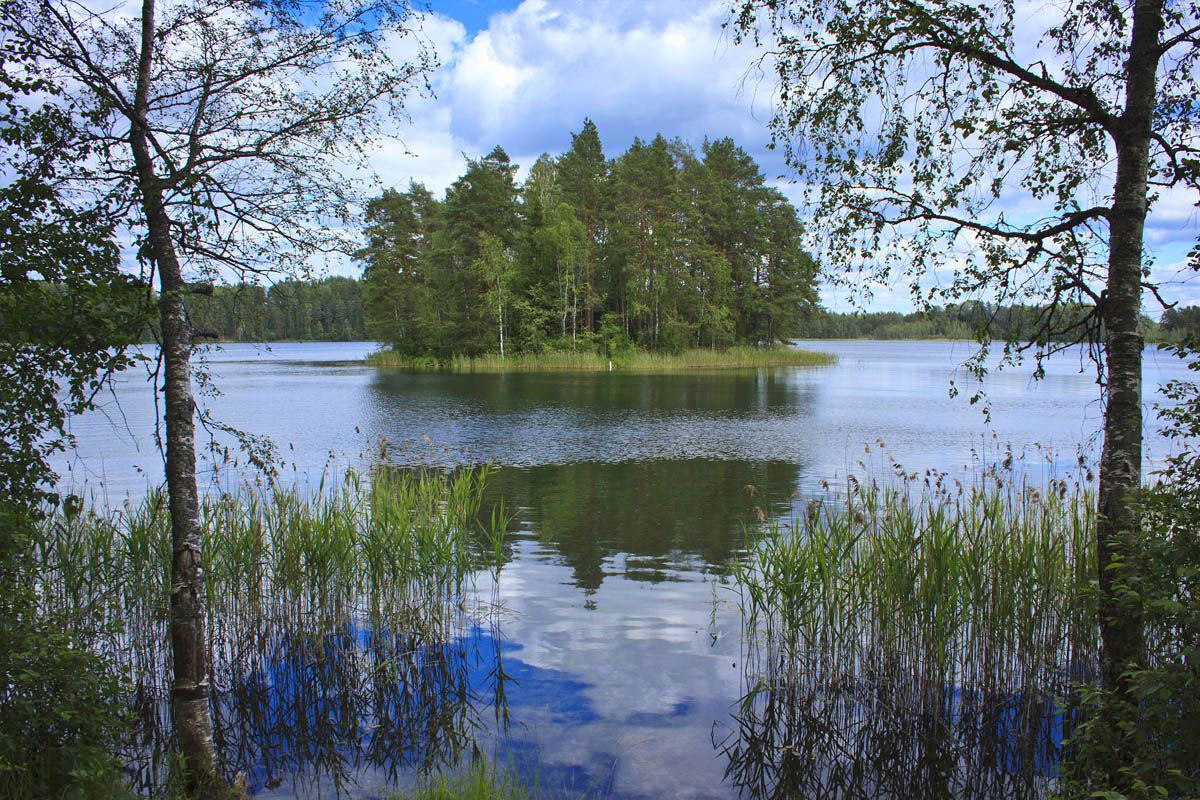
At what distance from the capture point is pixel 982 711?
6.02 m

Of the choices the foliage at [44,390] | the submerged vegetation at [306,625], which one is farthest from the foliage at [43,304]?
the submerged vegetation at [306,625]

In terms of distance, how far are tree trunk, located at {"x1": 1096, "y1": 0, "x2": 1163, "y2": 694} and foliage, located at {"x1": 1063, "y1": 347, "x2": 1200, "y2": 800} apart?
296 millimetres

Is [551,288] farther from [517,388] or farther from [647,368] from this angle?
[517,388]

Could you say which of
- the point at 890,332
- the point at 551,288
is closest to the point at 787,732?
the point at 551,288

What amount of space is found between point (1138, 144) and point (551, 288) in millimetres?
55076

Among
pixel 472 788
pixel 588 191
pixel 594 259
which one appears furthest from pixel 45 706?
pixel 588 191

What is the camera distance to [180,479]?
4.81m

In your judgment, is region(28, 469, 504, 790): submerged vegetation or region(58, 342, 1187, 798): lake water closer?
region(58, 342, 1187, 798): lake water

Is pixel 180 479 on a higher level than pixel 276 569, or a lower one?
higher

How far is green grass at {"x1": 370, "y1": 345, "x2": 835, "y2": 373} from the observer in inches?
2079

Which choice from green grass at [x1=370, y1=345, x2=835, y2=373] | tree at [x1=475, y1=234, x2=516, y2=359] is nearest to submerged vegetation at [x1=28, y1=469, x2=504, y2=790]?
green grass at [x1=370, y1=345, x2=835, y2=373]

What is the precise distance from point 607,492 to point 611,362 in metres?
37.6

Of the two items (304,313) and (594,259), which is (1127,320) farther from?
(594,259)

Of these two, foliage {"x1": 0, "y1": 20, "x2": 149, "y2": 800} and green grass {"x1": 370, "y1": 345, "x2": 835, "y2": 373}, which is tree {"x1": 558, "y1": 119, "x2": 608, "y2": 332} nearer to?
green grass {"x1": 370, "y1": 345, "x2": 835, "y2": 373}
